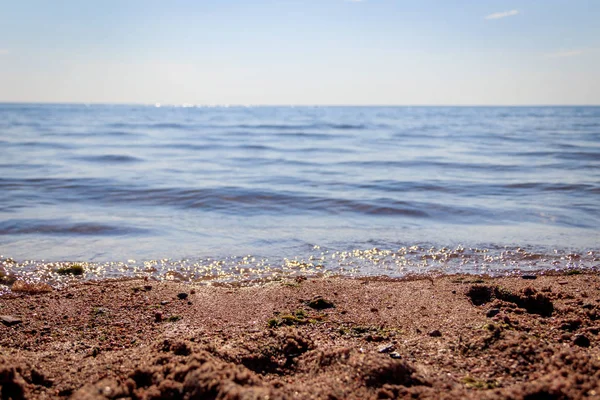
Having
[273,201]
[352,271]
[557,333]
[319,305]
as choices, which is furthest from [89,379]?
[273,201]

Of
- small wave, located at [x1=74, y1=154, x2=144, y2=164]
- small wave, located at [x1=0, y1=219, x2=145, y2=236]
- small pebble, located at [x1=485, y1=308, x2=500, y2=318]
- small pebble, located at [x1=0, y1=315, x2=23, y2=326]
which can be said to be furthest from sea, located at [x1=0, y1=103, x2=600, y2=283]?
small pebble, located at [x1=485, y1=308, x2=500, y2=318]

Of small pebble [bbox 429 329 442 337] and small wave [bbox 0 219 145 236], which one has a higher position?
small pebble [bbox 429 329 442 337]

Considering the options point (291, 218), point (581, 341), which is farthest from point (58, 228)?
point (581, 341)

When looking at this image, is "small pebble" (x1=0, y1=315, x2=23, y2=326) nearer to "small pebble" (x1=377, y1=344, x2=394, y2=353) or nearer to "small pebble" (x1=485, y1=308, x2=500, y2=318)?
"small pebble" (x1=377, y1=344, x2=394, y2=353)

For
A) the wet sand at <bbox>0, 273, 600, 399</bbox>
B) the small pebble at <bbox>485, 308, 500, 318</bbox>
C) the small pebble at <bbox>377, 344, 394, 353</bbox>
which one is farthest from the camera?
the small pebble at <bbox>485, 308, 500, 318</bbox>

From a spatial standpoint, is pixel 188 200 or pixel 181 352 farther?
pixel 188 200

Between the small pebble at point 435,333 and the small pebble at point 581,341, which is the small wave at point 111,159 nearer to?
the small pebble at point 435,333

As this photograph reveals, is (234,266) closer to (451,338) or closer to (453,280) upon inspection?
(453,280)

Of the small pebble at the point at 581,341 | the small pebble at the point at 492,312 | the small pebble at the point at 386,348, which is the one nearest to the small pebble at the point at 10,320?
the small pebble at the point at 386,348

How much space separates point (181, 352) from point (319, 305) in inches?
66.6

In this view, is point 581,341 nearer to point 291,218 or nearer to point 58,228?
point 291,218

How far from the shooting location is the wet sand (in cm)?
258

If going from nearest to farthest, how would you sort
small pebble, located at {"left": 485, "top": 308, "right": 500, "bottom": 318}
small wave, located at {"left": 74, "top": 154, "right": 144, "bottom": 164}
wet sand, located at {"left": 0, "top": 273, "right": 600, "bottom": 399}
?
wet sand, located at {"left": 0, "top": 273, "right": 600, "bottom": 399}
small pebble, located at {"left": 485, "top": 308, "right": 500, "bottom": 318}
small wave, located at {"left": 74, "top": 154, "right": 144, "bottom": 164}

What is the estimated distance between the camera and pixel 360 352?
3.04 meters
